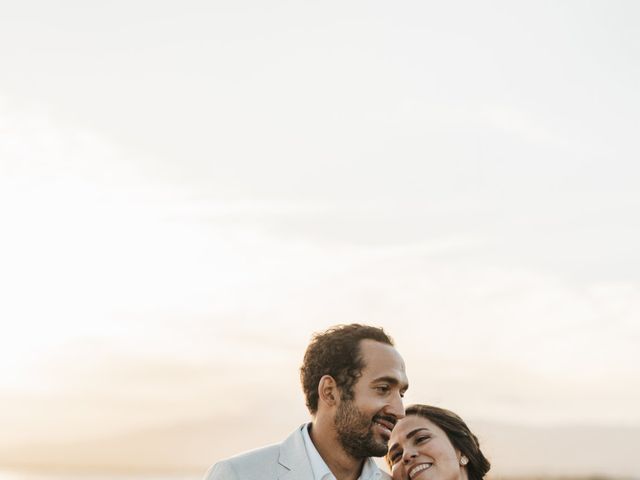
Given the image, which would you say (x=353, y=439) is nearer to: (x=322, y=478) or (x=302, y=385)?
(x=322, y=478)

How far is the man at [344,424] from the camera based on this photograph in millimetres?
7176

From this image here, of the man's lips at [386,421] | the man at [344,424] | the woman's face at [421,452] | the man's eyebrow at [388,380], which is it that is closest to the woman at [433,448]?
the woman's face at [421,452]

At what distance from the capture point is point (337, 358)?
7602 millimetres

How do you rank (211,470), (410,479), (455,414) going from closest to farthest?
(211,470) < (410,479) < (455,414)

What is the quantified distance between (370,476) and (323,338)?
3.86 ft

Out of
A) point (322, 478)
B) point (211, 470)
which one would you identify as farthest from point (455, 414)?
point (211, 470)

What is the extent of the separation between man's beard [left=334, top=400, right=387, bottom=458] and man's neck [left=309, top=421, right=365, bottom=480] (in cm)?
6

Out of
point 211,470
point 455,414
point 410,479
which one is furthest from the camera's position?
point 455,414

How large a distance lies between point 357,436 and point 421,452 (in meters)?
0.78

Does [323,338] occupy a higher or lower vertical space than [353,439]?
higher

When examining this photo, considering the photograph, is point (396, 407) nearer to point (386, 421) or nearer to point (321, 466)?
point (386, 421)

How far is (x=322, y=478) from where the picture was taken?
7.15 meters

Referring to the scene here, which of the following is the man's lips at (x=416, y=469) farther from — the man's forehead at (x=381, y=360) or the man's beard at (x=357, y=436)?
the man's forehead at (x=381, y=360)

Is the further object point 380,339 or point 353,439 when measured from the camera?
point 380,339
